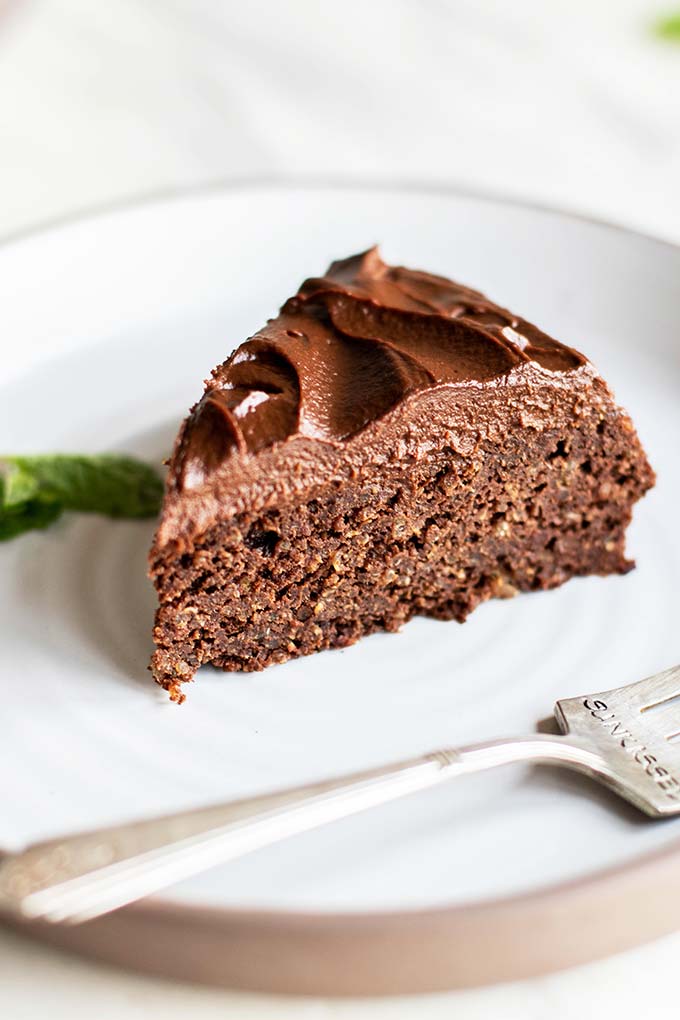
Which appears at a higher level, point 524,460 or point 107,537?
point 524,460

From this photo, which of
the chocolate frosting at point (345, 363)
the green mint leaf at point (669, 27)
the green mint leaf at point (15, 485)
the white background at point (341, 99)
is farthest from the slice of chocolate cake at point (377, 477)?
the green mint leaf at point (669, 27)

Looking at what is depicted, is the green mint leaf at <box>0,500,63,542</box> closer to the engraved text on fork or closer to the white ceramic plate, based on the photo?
the white ceramic plate

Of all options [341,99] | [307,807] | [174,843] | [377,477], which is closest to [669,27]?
[341,99]

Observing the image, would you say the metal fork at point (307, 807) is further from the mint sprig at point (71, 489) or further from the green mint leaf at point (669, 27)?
the green mint leaf at point (669, 27)

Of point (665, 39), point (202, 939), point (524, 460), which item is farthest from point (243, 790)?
point (665, 39)

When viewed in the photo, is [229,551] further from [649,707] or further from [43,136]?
[43,136]

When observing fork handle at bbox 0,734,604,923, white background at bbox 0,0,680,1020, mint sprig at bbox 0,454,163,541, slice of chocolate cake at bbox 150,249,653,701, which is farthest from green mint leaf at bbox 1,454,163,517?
white background at bbox 0,0,680,1020

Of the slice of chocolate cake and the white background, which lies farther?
the white background
